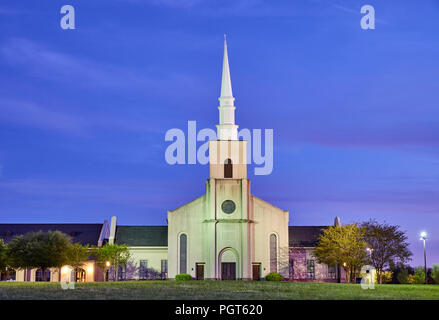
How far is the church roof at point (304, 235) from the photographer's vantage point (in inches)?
3120

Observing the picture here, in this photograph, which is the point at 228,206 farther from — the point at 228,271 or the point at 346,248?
the point at 346,248

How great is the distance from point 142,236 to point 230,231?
1378 cm

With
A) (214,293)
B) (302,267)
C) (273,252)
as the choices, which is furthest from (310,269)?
(214,293)

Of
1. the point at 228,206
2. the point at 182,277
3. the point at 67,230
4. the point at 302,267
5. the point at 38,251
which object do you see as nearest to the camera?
the point at 38,251

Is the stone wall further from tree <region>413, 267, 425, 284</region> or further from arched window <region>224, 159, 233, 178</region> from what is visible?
tree <region>413, 267, 425, 284</region>

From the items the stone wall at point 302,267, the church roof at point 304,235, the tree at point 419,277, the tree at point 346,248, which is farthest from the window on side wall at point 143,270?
the tree at point 419,277

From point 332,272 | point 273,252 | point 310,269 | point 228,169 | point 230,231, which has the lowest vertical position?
point 332,272

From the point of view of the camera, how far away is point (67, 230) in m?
Answer: 85.0

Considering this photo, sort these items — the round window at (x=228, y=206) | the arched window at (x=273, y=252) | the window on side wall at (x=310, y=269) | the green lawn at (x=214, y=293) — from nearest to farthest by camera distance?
the green lawn at (x=214, y=293), the arched window at (x=273, y=252), the round window at (x=228, y=206), the window on side wall at (x=310, y=269)

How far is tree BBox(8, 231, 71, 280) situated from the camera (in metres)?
67.1

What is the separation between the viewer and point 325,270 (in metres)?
76.6

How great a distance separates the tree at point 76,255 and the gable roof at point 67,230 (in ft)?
22.9

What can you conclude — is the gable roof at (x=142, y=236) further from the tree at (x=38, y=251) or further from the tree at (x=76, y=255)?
the tree at (x=38, y=251)
